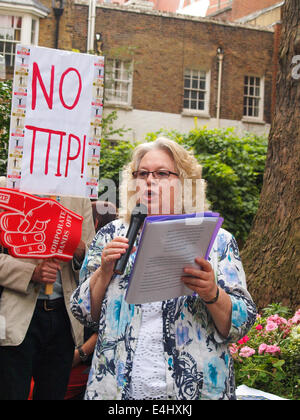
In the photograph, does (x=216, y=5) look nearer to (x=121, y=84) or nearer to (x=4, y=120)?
(x=121, y=84)

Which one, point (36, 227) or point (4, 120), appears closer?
point (36, 227)

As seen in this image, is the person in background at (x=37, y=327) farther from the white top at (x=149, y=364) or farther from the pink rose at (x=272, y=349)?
the pink rose at (x=272, y=349)

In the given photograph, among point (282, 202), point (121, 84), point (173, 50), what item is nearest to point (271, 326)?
point (282, 202)

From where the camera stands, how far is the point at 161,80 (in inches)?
821

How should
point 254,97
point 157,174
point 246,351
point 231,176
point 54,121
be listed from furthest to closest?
point 254,97
point 231,176
point 246,351
point 54,121
point 157,174

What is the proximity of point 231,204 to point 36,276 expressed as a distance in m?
9.31

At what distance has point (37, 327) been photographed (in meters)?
2.93

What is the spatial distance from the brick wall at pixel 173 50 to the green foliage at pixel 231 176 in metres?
7.65

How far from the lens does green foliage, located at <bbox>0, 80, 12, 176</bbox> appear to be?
24.5ft

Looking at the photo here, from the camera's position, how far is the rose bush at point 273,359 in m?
3.67

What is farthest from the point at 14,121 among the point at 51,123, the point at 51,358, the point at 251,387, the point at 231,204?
the point at 231,204

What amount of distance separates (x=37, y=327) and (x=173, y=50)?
754 inches

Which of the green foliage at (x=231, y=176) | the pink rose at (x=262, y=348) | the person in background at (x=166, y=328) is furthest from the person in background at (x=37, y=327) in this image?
the green foliage at (x=231, y=176)

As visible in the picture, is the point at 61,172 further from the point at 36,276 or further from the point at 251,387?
the point at 251,387
